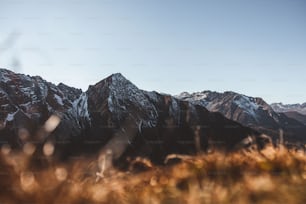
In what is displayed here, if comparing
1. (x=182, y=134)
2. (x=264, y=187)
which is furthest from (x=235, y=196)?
(x=182, y=134)

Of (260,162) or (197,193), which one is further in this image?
(260,162)

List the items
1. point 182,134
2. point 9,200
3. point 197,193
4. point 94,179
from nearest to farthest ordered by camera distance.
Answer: point 197,193 → point 9,200 → point 94,179 → point 182,134

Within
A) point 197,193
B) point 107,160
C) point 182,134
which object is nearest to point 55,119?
point 107,160

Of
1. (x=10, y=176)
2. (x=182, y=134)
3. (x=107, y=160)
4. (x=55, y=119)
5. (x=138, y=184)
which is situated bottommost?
(x=182, y=134)

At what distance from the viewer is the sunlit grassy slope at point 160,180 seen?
3676 mm

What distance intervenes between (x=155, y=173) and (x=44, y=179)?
1.81 m

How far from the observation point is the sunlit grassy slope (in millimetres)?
3676

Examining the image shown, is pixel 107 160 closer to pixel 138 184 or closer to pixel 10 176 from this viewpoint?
pixel 10 176

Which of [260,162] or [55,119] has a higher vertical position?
[55,119]

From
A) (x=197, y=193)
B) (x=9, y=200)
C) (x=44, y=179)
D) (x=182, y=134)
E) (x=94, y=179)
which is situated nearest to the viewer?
(x=197, y=193)

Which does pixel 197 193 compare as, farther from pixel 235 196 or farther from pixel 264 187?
pixel 264 187

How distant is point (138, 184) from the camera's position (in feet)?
17.3

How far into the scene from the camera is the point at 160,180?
524 cm

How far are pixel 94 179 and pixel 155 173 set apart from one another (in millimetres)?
1170
